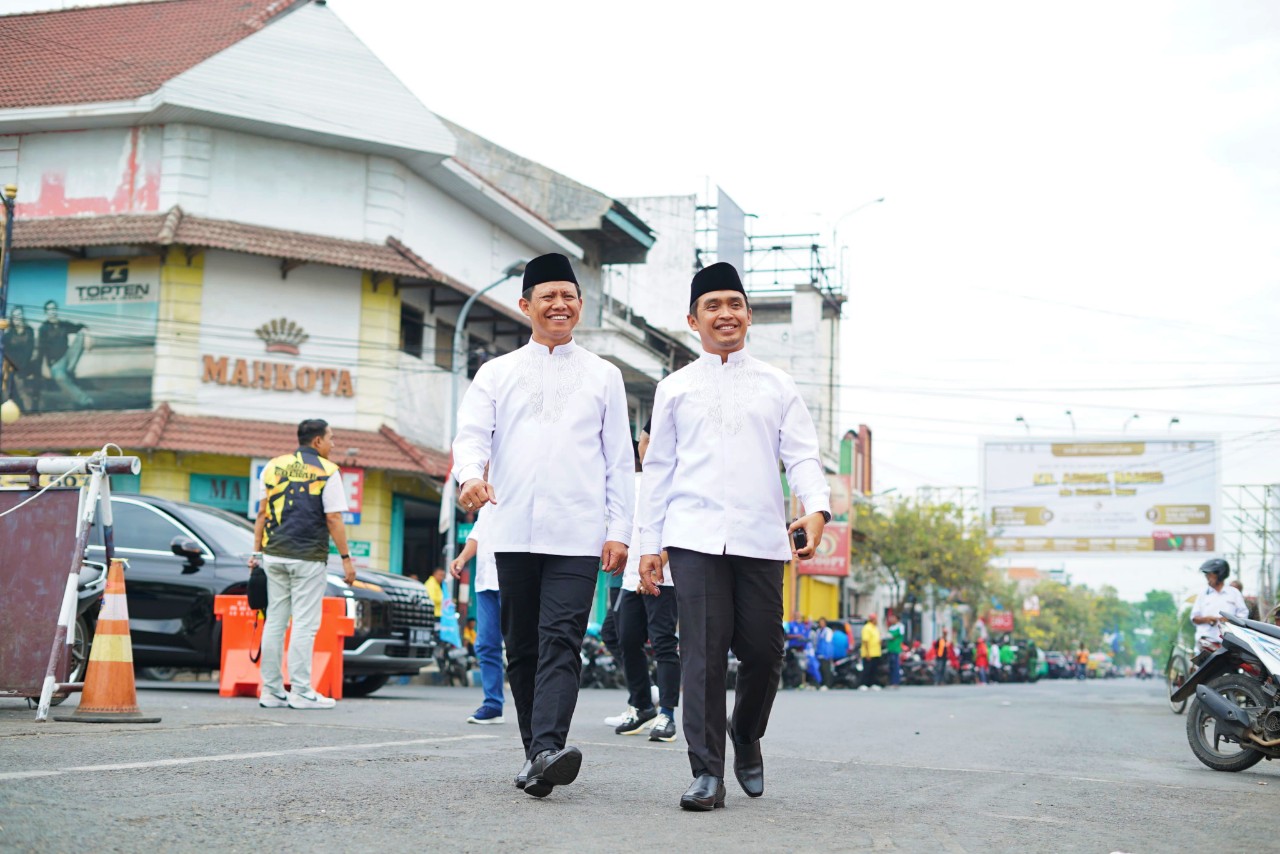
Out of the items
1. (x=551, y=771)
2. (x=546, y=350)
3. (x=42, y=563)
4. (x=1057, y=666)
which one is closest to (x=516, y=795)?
(x=551, y=771)

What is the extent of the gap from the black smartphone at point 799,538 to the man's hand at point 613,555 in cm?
65

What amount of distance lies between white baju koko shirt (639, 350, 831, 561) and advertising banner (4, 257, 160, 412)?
21871 millimetres

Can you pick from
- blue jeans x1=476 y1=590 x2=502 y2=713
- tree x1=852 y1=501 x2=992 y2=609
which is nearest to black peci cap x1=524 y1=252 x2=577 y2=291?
blue jeans x1=476 y1=590 x2=502 y2=713

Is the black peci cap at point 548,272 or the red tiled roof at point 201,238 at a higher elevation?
the red tiled roof at point 201,238

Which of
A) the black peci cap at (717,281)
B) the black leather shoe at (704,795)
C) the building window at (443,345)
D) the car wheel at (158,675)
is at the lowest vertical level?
the car wheel at (158,675)

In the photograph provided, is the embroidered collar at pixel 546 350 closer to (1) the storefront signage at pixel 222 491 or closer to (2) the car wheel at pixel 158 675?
(2) the car wheel at pixel 158 675

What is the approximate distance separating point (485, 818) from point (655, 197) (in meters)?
43.3

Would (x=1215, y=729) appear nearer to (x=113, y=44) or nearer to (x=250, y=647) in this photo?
(x=250, y=647)

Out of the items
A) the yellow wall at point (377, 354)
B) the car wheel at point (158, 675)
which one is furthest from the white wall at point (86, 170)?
the car wheel at point (158, 675)

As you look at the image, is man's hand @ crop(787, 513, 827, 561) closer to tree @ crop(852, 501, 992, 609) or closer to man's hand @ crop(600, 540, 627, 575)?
man's hand @ crop(600, 540, 627, 575)

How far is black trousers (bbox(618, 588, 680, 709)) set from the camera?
29.9 ft

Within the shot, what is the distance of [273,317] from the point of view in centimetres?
2677

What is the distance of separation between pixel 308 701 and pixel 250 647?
1.84 m

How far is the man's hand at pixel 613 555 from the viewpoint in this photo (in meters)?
5.61
